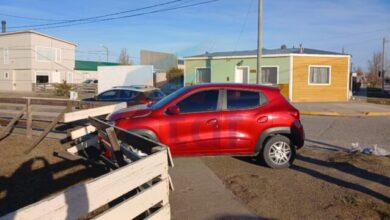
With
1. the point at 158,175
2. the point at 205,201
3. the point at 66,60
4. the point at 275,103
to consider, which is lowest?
the point at 205,201

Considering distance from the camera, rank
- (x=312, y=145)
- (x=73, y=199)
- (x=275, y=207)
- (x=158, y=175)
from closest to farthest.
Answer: (x=73, y=199) → (x=158, y=175) → (x=275, y=207) → (x=312, y=145)

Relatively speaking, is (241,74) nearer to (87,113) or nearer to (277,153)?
(87,113)

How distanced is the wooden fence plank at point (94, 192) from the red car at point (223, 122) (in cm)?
325

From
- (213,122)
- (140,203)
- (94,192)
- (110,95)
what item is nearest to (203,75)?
(110,95)

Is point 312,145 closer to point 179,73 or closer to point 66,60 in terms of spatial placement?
point 179,73

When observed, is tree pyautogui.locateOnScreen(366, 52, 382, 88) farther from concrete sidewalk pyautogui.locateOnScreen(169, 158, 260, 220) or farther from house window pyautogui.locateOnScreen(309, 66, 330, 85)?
concrete sidewalk pyautogui.locateOnScreen(169, 158, 260, 220)

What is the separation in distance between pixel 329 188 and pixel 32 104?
8483mm

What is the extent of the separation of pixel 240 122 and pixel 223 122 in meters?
0.33

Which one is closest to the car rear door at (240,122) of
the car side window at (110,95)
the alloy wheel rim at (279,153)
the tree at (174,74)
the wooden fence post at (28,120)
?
the alloy wheel rim at (279,153)

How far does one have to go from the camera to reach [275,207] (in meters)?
5.57

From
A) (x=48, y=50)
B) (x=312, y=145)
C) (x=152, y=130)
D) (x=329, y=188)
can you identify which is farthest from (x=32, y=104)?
(x=48, y=50)

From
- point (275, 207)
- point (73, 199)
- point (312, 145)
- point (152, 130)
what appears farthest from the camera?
point (312, 145)

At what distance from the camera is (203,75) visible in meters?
34.3

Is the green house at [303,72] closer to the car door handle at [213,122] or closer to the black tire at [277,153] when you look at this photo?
the black tire at [277,153]
